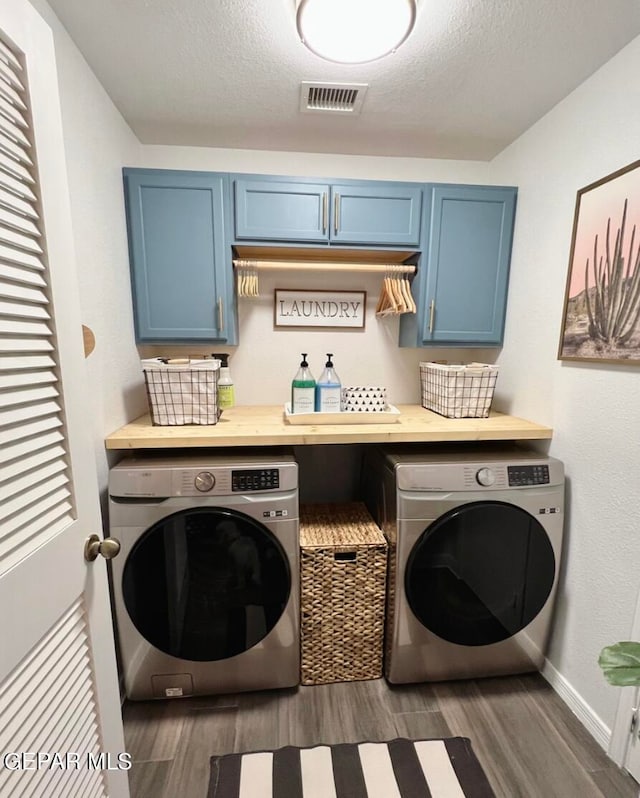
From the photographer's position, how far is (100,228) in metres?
1.44

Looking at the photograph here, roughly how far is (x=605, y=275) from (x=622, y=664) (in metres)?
1.22

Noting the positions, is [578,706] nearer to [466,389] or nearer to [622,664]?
[622,664]

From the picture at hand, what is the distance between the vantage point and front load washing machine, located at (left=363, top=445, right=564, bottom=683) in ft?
4.83

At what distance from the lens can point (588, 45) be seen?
4.02 ft

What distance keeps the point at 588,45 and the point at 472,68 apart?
0.36 metres

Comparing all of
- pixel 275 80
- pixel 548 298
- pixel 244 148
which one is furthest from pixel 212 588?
pixel 244 148

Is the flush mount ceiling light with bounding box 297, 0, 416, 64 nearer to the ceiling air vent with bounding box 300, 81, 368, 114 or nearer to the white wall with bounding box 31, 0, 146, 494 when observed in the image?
the ceiling air vent with bounding box 300, 81, 368, 114

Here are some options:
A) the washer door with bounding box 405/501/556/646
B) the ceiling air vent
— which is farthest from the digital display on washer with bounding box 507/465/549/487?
the ceiling air vent

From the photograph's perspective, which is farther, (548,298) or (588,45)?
(548,298)

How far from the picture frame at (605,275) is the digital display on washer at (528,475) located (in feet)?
1.55

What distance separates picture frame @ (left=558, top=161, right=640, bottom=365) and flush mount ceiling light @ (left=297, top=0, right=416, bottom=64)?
2.90ft

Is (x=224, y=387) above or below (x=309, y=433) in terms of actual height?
above

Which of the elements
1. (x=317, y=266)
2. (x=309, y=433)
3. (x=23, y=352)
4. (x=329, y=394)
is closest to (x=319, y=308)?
(x=317, y=266)

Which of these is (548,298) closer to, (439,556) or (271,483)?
(439,556)
